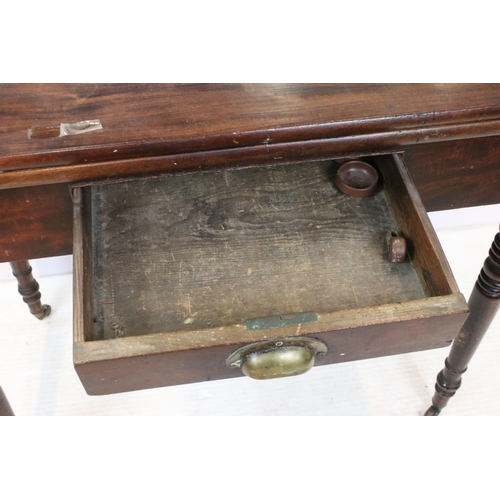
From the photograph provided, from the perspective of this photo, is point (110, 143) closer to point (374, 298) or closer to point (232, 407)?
point (374, 298)


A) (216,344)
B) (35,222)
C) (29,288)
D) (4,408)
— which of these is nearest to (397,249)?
(216,344)

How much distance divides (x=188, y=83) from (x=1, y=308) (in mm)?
957

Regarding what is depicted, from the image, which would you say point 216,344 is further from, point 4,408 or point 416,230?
point 4,408

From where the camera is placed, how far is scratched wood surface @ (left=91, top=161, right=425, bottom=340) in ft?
2.94

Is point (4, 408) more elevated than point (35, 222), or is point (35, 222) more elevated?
point (35, 222)

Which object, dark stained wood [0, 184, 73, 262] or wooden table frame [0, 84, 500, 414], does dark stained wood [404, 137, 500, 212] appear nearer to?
wooden table frame [0, 84, 500, 414]

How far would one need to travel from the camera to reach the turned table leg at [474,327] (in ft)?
3.56

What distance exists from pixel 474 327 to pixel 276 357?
525 millimetres

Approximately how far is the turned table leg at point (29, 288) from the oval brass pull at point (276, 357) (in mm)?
809

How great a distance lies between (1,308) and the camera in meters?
1.62

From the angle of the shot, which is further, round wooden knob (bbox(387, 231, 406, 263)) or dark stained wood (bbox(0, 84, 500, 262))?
round wooden knob (bbox(387, 231, 406, 263))

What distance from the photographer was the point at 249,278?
0.93 m

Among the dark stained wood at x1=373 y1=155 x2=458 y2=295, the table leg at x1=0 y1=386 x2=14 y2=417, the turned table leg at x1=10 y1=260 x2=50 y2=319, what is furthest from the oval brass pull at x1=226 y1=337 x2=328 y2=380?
the turned table leg at x1=10 y1=260 x2=50 y2=319

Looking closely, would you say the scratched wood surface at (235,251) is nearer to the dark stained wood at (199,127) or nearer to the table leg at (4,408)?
the dark stained wood at (199,127)
